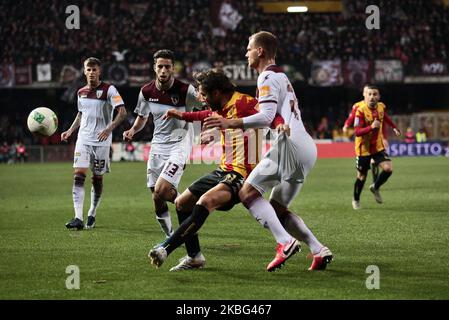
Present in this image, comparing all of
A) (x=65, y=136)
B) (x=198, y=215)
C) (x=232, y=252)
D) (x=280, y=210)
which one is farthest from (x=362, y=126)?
(x=198, y=215)

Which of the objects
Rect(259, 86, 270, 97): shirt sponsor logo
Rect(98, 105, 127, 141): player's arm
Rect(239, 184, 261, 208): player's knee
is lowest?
Rect(239, 184, 261, 208): player's knee

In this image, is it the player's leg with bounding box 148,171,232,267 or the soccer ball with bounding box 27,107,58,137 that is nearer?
the player's leg with bounding box 148,171,232,267

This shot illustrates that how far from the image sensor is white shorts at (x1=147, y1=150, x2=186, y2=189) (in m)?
9.25

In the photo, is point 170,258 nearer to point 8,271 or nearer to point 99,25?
point 8,271

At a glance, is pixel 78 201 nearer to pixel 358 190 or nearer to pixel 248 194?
pixel 248 194

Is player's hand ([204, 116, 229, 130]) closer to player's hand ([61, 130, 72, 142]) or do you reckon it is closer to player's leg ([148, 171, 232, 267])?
player's leg ([148, 171, 232, 267])

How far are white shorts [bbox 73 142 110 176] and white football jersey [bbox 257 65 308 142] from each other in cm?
521

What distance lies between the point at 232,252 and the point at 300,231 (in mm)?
1420

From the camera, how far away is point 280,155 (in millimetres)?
7191

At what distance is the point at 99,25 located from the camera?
1610 inches

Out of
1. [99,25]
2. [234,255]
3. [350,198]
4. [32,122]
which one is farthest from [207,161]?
[234,255]

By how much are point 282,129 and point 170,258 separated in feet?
7.15
